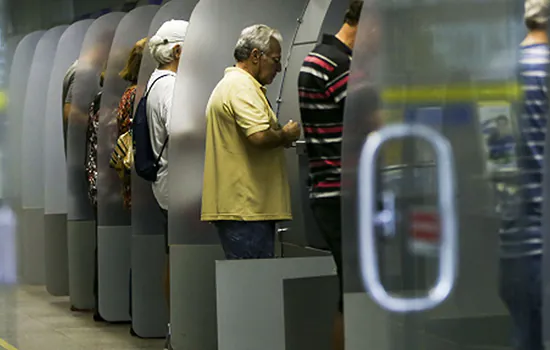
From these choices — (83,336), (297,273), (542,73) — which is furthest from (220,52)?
(542,73)

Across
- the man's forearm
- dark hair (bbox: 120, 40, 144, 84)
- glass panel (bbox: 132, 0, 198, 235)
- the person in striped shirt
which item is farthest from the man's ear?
dark hair (bbox: 120, 40, 144, 84)

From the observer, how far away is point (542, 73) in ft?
7.77

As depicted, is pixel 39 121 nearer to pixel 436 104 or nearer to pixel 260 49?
pixel 260 49

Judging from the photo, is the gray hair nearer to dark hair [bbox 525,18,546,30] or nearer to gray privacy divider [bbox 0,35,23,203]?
gray privacy divider [bbox 0,35,23,203]

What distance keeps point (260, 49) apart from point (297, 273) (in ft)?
2.80

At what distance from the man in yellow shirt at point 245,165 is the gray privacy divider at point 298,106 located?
183 mm

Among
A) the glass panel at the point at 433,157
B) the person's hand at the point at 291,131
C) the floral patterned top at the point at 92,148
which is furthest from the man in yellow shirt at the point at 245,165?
the floral patterned top at the point at 92,148

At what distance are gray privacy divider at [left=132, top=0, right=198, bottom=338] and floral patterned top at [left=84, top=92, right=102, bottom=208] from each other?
2.37 ft

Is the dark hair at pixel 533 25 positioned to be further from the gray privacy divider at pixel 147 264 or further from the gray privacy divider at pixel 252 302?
the gray privacy divider at pixel 147 264

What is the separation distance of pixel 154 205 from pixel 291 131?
2.04 m

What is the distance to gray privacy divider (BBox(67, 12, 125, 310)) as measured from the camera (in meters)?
7.46

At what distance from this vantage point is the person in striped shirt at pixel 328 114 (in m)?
3.96

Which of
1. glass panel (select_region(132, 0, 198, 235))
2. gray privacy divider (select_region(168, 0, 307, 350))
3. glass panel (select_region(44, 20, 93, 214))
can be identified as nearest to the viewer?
gray privacy divider (select_region(168, 0, 307, 350))

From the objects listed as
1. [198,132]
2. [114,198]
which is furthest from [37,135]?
[198,132]
